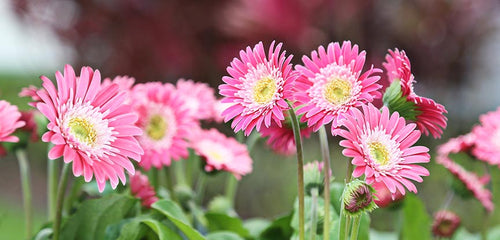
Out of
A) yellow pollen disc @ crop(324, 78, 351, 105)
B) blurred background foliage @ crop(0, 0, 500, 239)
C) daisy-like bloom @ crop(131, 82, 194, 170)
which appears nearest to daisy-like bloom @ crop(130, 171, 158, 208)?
daisy-like bloom @ crop(131, 82, 194, 170)

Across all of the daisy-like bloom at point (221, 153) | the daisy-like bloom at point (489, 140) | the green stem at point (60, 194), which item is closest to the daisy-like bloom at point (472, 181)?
the daisy-like bloom at point (489, 140)

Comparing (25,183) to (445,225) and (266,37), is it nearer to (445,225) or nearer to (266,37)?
(445,225)

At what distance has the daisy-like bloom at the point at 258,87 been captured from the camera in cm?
43

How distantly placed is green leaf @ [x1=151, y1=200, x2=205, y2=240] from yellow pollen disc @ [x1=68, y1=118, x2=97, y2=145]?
12cm

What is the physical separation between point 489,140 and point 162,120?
372mm

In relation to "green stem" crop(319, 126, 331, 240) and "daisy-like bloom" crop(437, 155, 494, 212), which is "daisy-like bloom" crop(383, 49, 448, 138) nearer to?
"green stem" crop(319, 126, 331, 240)

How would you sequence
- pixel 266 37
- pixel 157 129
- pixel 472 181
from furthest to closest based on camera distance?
pixel 266 37, pixel 472 181, pixel 157 129

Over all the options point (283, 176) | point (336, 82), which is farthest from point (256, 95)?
point (283, 176)

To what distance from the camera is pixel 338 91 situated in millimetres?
446

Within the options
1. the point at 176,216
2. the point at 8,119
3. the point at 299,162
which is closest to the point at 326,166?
the point at 299,162

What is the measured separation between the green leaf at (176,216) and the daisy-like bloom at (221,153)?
108mm

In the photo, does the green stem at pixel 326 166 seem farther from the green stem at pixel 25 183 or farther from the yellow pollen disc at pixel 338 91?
the green stem at pixel 25 183

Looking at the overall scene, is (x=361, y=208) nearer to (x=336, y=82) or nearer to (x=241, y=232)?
(x=336, y=82)

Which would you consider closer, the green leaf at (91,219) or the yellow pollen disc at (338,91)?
the yellow pollen disc at (338,91)
